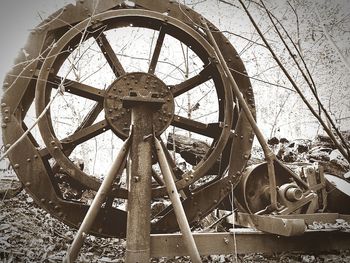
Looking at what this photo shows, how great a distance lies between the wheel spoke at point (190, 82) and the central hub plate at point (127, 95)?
37 centimetres

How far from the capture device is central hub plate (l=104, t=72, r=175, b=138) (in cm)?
362

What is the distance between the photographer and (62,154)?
3537 millimetres

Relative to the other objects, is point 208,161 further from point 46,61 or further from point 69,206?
point 46,61

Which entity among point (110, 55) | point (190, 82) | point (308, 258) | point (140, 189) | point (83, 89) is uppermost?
point (110, 55)

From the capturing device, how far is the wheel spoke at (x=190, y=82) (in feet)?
13.9

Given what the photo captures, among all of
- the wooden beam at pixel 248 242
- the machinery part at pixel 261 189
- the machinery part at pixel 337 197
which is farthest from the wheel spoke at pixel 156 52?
the machinery part at pixel 337 197

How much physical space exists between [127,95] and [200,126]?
3.66ft

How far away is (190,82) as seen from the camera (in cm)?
432

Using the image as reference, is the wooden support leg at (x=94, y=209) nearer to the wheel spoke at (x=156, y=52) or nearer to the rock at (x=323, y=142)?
the wheel spoke at (x=156, y=52)

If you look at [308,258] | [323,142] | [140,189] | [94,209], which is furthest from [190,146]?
[323,142]

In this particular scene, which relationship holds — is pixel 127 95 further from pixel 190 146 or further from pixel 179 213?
pixel 179 213

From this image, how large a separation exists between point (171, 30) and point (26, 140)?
2.23m

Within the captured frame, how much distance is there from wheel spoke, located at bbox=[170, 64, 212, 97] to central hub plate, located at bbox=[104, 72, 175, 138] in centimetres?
37

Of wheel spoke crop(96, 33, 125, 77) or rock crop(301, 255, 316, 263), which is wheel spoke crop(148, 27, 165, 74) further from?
rock crop(301, 255, 316, 263)
